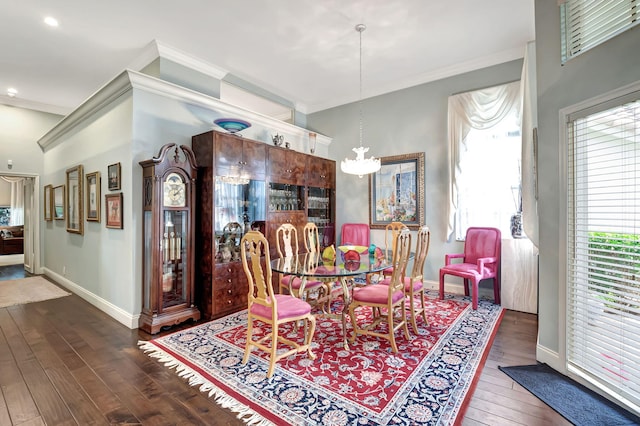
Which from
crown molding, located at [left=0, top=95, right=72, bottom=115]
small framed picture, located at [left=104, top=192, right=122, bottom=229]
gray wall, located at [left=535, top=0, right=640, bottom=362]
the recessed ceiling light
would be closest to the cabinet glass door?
small framed picture, located at [left=104, top=192, right=122, bottom=229]

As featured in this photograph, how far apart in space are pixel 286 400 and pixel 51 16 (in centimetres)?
461

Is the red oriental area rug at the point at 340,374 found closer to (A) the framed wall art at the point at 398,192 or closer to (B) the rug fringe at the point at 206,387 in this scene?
(B) the rug fringe at the point at 206,387

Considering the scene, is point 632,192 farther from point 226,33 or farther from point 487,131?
point 226,33

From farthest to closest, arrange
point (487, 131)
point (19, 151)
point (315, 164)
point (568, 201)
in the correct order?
point (19, 151) < point (315, 164) < point (487, 131) < point (568, 201)

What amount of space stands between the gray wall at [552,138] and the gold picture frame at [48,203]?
7925 millimetres

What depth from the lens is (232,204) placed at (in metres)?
4.08

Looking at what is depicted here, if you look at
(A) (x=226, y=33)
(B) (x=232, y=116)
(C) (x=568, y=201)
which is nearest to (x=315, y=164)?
(B) (x=232, y=116)

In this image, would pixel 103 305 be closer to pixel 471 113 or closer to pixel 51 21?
pixel 51 21

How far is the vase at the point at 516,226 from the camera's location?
4.08 m

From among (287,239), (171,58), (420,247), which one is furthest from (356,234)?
(171,58)

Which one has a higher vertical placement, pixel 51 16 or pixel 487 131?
pixel 51 16

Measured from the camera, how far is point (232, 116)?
4.54 meters

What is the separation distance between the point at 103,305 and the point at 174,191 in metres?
1.93

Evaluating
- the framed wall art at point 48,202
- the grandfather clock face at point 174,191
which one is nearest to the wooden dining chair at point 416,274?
the grandfather clock face at point 174,191
